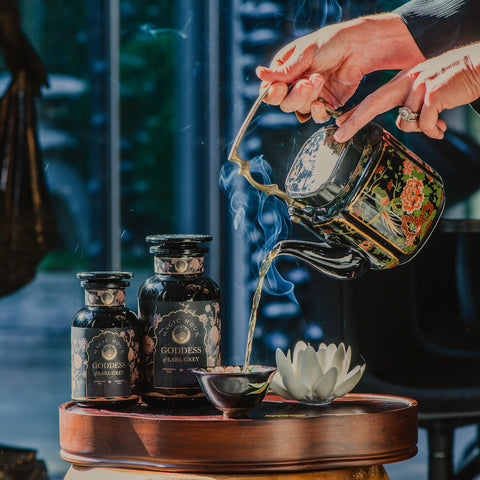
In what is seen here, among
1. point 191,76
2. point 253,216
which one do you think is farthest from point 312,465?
point 191,76

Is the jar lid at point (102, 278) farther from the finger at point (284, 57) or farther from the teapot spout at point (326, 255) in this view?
the finger at point (284, 57)

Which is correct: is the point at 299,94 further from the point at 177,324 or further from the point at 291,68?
the point at 177,324

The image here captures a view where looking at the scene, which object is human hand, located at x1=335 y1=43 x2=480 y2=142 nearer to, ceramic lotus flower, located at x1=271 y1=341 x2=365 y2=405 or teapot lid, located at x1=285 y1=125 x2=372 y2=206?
teapot lid, located at x1=285 y1=125 x2=372 y2=206

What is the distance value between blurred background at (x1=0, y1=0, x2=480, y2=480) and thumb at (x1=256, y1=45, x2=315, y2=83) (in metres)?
0.59

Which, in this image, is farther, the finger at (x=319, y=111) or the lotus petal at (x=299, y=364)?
the finger at (x=319, y=111)

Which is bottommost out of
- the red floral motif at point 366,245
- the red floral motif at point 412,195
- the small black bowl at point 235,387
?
the small black bowl at point 235,387

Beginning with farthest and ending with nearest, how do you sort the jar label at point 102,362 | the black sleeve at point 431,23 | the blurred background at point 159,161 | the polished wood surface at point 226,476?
the blurred background at point 159,161 → the black sleeve at point 431,23 → the jar label at point 102,362 → the polished wood surface at point 226,476

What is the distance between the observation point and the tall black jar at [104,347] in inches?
45.9

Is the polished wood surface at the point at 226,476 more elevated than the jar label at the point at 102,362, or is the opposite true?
the jar label at the point at 102,362

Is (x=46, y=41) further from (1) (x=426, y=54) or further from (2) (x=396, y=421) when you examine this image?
(2) (x=396, y=421)

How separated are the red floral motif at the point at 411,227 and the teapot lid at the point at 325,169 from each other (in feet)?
0.39

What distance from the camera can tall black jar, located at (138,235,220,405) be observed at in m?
1.17

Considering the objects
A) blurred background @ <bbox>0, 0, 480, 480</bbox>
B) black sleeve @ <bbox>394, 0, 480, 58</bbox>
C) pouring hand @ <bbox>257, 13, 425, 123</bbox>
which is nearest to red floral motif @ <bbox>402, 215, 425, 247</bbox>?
pouring hand @ <bbox>257, 13, 425, 123</bbox>

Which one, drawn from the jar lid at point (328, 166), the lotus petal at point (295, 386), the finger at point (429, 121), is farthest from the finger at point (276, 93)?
the lotus petal at point (295, 386)
